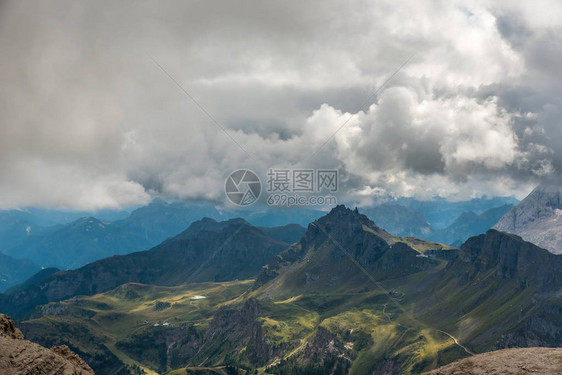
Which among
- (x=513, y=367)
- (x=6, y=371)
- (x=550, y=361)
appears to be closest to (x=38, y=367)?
(x=6, y=371)

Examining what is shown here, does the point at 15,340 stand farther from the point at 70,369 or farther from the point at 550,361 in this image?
the point at 550,361

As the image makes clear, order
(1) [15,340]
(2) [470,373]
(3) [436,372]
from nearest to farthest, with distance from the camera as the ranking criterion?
1. (1) [15,340]
2. (2) [470,373]
3. (3) [436,372]

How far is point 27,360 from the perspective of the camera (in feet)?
286

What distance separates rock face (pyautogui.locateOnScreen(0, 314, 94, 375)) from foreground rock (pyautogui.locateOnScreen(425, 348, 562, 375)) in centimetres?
8364

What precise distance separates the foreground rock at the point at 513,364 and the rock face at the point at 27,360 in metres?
83.6

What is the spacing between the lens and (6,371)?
275 feet

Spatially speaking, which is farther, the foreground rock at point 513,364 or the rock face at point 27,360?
the foreground rock at point 513,364

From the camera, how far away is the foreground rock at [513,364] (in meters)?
92.8

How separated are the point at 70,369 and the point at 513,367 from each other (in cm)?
9415

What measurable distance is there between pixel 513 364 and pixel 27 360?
332 feet

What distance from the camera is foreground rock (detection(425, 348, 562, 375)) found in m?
92.8

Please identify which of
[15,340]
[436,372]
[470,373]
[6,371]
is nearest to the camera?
[6,371]

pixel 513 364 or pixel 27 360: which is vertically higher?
pixel 27 360

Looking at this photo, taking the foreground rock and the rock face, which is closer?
the rock face
